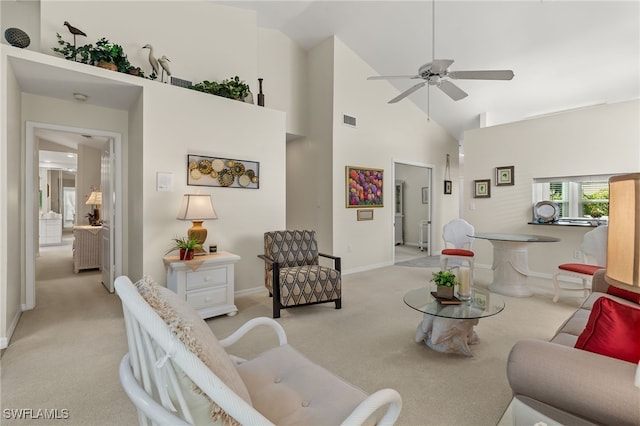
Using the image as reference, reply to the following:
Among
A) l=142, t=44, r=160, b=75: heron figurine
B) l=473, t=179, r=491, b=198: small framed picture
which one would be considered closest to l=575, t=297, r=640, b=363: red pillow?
l=142, t=44, r=160, b=75: heron figurine

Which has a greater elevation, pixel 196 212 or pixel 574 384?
pixel 196 212

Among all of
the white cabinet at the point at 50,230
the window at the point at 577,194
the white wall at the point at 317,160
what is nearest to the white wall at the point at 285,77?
the white wall at the point at 317,160

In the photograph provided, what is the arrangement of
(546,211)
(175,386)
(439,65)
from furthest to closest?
(546,211)
(439,65)
(175,386)

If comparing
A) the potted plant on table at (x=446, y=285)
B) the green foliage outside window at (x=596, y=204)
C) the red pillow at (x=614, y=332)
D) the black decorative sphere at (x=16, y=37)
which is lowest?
the potted plant on table at (x=446, y=285)

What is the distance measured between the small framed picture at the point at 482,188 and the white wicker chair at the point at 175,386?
17.6ft

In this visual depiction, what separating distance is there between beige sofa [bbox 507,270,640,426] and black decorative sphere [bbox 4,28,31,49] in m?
4.33

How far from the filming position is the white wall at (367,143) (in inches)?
202

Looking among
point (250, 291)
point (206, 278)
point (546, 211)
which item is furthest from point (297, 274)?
point (546, 211)

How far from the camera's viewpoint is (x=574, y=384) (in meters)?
1.10

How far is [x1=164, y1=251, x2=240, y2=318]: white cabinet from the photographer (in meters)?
2.99

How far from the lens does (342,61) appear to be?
5.17 m

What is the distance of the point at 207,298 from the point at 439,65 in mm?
3303

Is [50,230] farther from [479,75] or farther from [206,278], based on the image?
[479,75]

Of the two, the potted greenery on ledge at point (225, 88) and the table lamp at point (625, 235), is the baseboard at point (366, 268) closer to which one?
the potted greenery on ledge at point (225, 88)
